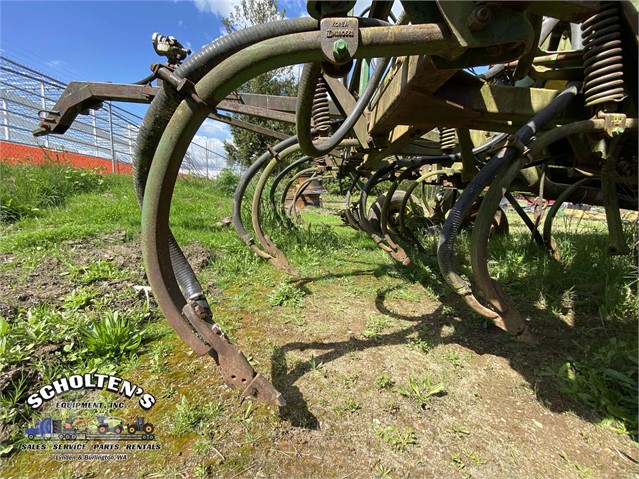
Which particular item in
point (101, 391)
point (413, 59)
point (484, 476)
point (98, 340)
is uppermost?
point (413, 59)

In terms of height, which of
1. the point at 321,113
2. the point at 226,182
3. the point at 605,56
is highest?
the point at 226,182

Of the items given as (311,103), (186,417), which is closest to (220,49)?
(311,103)

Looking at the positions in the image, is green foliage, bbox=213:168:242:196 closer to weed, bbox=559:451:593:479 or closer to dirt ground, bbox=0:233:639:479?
dirt ground, bbox=0:233:639:479

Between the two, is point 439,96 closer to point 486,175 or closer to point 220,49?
point 486,175

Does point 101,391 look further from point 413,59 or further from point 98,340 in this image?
point 413,59

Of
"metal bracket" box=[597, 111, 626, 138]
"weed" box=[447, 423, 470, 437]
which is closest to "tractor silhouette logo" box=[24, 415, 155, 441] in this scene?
"weed" box=[447, 423, 470, 437]

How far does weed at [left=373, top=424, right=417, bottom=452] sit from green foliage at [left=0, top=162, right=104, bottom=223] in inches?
215

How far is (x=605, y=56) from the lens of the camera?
1274 mm

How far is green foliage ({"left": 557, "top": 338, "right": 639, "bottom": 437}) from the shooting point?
57.4 inches

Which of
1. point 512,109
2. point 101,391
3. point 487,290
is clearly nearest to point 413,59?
point 512,109

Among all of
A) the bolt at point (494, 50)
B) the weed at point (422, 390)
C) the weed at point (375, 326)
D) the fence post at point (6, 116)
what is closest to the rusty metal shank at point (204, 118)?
the bolt at point (494, 50)

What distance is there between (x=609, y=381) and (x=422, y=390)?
962 millimetres

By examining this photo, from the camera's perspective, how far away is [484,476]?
118cm

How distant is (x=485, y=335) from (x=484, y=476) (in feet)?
3.76
